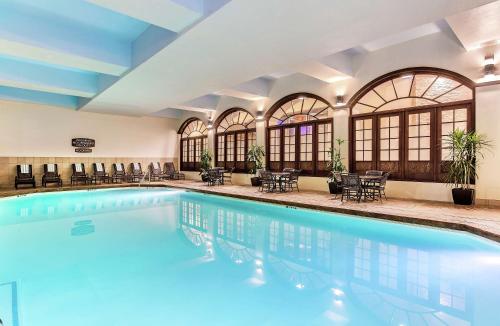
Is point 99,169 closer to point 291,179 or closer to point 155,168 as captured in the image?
point 155,168

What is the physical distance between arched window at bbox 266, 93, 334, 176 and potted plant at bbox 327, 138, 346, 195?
0.43 metres

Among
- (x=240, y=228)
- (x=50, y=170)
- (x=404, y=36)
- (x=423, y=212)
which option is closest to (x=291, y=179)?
(x=240, y=228)

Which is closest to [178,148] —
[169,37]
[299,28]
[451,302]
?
[169,37]

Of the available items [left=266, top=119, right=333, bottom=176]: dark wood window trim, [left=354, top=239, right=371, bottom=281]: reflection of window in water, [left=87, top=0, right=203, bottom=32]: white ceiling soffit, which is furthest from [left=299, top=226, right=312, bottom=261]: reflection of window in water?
[left=266, top=119, right=333, bottom=176]: dark wood window trim

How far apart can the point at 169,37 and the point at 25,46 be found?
289 centimetres

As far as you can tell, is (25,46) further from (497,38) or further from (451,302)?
(497,38)

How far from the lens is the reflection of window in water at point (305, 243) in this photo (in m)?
3.95

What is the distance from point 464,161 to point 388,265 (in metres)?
4.10

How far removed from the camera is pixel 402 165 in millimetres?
7664

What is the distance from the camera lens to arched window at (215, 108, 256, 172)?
39.8ft

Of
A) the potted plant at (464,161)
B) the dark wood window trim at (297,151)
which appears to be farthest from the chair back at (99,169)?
the potted plant at (464,161)

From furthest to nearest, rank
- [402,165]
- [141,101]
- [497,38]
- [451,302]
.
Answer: [141,101]
[402,165]
[497,38]
[451,302]

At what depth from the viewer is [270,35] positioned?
4.98m

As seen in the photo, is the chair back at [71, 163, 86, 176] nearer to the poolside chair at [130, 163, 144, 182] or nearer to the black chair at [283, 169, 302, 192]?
the poolside chair at [130, 163, 144, 182]
